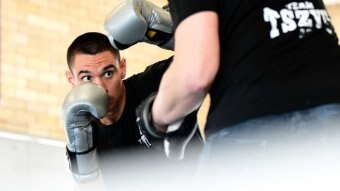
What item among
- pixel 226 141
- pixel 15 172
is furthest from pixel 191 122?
pixel 15 172

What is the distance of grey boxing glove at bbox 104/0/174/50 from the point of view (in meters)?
1.83

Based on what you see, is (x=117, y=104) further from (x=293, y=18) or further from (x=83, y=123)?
(x=293, y=18)

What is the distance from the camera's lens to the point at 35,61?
3.71 meters

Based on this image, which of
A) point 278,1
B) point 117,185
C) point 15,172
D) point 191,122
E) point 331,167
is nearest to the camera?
point 331,167

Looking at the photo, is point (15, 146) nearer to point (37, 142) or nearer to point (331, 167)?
point (37, 142)

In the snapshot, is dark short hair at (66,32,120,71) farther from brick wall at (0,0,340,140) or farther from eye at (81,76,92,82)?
brick wall at (0,0,340,140)

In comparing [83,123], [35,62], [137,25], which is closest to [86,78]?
[83,123]

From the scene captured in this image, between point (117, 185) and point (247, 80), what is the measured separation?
1260 mm

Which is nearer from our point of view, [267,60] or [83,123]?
[267,60]

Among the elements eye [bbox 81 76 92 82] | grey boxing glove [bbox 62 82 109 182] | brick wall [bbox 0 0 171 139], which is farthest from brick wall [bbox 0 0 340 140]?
grey boxing glove [bbox 62 82 109 182]

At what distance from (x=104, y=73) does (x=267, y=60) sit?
1288 mm

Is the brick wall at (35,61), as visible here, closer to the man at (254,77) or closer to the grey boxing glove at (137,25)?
the grey boxing glove at (137,25)

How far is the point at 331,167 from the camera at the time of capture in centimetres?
113

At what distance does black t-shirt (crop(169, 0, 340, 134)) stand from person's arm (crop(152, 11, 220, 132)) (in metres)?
0.03
